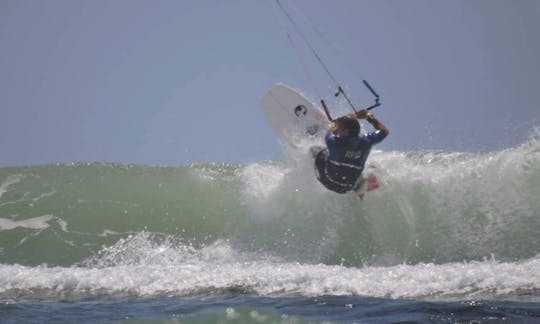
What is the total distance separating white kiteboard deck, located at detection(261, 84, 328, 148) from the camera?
10602 millimetres

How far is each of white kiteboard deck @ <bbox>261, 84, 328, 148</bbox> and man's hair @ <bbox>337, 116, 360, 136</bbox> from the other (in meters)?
1.96

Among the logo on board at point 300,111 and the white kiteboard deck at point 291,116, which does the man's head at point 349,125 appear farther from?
the logo on board at point 300,111

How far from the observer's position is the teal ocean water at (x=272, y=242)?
199 inches

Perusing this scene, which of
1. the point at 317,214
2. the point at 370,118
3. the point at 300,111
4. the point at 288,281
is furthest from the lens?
the point at 300,111

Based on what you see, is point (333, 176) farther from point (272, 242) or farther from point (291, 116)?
point (291, 116)

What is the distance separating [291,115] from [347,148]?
8.16 ft

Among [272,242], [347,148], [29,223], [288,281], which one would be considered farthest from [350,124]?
[29,223]

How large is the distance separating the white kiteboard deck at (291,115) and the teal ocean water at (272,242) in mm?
482

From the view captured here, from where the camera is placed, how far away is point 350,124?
8.44m

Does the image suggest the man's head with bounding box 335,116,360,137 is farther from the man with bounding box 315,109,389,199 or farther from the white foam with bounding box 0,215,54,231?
the white foam with bounding box 0,215,54,231

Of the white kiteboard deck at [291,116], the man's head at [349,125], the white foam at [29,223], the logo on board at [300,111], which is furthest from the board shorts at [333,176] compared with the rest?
the white foam at [29,223]

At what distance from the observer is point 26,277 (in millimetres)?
6906

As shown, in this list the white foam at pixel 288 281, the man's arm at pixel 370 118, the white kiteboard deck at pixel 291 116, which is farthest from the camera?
the white kiteboard deck at pixel 291 116

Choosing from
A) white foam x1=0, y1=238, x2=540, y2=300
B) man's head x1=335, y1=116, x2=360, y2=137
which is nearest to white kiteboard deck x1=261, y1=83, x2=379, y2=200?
man's head x1=335, y1=116, x2=360, y2=137
